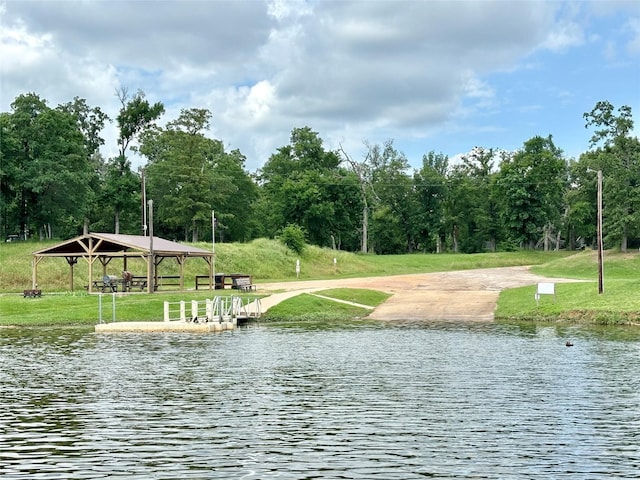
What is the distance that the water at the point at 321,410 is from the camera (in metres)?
10.7

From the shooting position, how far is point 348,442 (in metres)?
12.0

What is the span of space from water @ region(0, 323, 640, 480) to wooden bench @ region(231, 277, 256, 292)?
2041 cm

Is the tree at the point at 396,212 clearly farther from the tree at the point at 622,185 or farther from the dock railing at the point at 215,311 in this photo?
the dock railing at the point at 215,311

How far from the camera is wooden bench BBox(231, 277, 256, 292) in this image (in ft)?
153

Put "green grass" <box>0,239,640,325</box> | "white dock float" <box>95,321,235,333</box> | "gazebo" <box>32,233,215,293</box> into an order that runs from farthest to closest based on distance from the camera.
Answer: "gazebo" <box>32,233,215,293</box>
"green grass" <box>0,239,640,325</box>
"white dock float" <box>95,321,235,333</box>

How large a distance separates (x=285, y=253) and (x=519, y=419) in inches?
2322

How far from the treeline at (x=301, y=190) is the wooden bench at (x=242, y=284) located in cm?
1535

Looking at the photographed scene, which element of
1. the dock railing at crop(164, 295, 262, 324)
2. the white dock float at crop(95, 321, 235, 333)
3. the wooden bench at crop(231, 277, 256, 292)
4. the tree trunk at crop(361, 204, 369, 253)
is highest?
the tree trunk at crop(361, 204, 369, 253)

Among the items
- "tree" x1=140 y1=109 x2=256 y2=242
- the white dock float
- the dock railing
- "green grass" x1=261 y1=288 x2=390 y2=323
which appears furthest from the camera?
"tree" x1=140 y1=109 x2=256 y2=242

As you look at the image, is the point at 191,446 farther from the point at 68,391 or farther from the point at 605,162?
the point at 605,162

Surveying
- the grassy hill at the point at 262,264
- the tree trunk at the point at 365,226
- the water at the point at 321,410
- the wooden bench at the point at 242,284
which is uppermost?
the tree trunk at the point at 365,226

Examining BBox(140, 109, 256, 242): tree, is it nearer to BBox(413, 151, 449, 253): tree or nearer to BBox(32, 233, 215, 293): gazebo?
BBox(413, 151, 449, 253): tree

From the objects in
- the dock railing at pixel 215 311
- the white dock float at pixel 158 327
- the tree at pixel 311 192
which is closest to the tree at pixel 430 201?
the tree at pixel 311 192

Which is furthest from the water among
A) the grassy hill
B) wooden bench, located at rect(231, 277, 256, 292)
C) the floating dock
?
the grassy hill
